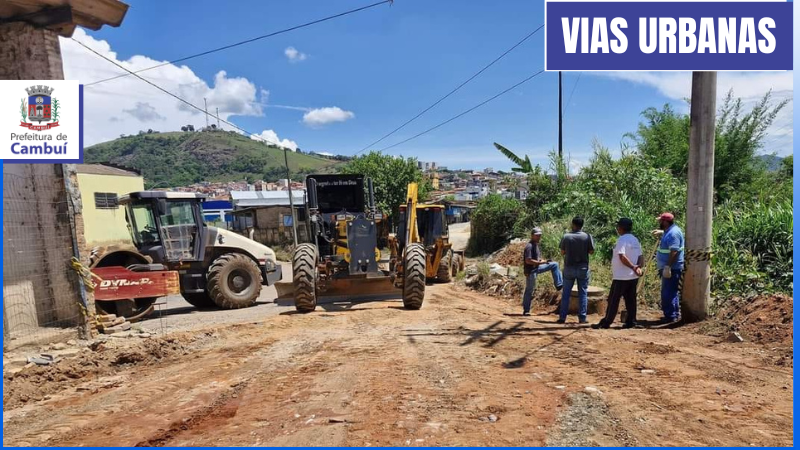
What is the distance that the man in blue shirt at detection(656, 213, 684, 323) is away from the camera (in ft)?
21.9

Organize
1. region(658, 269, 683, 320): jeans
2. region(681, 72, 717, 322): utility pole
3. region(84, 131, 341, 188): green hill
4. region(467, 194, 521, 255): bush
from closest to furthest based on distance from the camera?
region(681, 72, 717, 322): utility pole < region(658, 269, 683, 320): jeans < region(467, 194, 521, 255): bush < region(84, 131, 341, 188): green hill

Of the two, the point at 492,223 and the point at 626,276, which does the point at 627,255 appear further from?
the point at 492,223

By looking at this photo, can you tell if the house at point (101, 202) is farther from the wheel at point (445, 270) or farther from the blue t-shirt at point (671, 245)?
the blue t-shirt at point (671, 245)

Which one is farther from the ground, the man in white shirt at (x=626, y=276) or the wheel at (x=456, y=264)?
the man in white shirt at (x=626, y=276)

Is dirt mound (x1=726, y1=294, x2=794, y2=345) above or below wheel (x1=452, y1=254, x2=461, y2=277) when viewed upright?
above

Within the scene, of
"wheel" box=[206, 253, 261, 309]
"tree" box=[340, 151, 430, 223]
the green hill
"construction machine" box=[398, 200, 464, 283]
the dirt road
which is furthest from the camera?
the green hill

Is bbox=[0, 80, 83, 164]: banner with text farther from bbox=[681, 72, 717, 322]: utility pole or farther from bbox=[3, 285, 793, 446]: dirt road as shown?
bbox=[681, 72, 717, 322]: utility pole

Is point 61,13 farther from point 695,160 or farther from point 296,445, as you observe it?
point 695,160

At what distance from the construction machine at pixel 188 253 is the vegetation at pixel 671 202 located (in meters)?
7.29

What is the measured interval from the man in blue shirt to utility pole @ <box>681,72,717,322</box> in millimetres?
162

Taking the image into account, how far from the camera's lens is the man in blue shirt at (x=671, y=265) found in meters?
6.68

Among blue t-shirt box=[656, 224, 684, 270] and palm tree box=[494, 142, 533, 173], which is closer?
blue t-shirt box=[656, 224, 684, 270]

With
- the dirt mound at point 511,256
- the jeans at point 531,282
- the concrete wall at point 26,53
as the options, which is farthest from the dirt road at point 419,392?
the dirt mound at point 511,256

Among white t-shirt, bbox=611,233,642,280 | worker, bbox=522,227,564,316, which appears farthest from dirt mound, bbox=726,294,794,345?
worker, bbox=522,227,564,316
